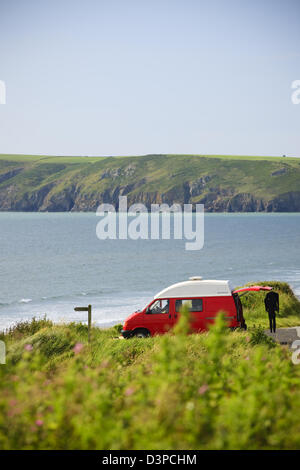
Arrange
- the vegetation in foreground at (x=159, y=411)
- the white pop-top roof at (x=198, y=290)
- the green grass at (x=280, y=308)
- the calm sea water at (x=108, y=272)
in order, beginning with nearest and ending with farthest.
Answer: the vegetation in foreground at (x=159, y=411) → the white pop-top roof at (x=198, y=290) → the green grass at (x=280, y=308) → the calm sea water at (x=108, y=272)

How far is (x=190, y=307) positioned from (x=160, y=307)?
108 cm

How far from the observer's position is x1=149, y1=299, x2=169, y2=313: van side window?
17203 millimetres

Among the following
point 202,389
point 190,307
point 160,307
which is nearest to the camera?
point 202,389

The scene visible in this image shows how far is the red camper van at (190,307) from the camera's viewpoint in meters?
16.8

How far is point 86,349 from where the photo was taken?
12312 millimetres

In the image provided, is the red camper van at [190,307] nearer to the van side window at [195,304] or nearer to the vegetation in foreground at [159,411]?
the van side window at [195,304]

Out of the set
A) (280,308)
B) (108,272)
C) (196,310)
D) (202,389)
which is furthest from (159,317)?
(108,272)

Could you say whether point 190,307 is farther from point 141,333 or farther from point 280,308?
point 280,308

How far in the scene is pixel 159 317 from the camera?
17.1 m

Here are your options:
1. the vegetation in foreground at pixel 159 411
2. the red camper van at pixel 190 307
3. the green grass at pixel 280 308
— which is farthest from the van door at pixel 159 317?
the vegetation in foreground at pixel 159 411

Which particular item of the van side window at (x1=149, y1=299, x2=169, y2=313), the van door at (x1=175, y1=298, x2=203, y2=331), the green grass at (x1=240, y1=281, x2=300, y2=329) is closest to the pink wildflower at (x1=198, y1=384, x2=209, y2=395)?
the van door at (x1=175, y1=298, x2=203, y2=331)

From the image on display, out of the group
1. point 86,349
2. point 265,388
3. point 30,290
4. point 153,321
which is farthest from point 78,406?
point 30,290

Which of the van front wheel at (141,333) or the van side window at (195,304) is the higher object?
the van side window at (195,304)

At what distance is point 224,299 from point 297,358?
593cm
